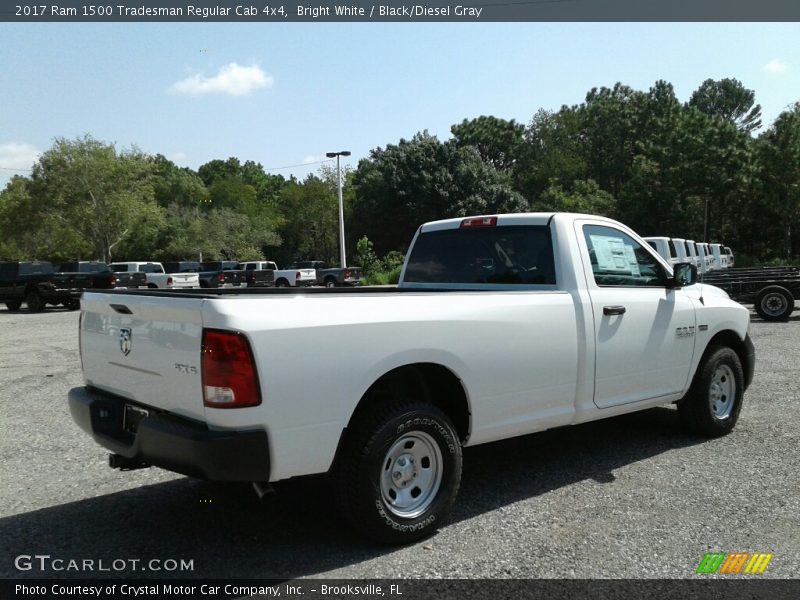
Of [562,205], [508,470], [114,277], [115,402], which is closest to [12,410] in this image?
→ [115,402]

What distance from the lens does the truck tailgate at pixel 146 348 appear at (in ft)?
11.2

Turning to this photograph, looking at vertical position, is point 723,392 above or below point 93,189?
below

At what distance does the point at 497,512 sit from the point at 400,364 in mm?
1318

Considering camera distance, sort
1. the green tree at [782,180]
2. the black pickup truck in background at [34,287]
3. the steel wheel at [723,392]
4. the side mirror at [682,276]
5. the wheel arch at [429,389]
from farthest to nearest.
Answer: the green tree at [782,180] < the black pickup truck in background at [34,287] < the steel wheel at [723,392] < the side mirror at [682,276] < the wheel arch at [429,389]

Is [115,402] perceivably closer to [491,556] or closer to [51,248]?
[491,556]

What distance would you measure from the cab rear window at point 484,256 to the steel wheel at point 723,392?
2.16 metres

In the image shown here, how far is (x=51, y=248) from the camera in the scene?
174 ft

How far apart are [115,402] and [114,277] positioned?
24685mm

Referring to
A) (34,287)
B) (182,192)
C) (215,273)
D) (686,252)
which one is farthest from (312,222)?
(686,252)

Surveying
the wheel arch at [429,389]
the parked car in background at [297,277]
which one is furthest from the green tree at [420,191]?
the wheel arch at [429,389]

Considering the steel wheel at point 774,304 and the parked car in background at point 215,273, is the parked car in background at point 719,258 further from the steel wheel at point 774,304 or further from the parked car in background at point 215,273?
the parked car in background at point 215,273

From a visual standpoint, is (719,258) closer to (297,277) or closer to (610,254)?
(297,277)

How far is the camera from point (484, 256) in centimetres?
545

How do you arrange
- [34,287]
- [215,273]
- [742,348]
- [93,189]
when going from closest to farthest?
1. [742,348]
2. [34,287]
3. [215,273]
4. [93,189]
